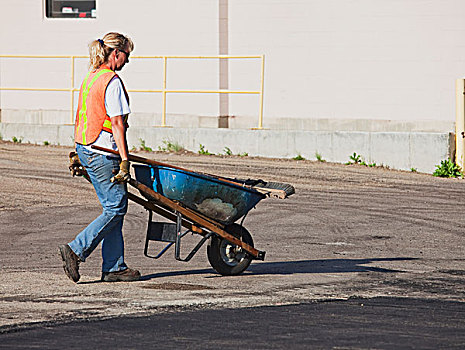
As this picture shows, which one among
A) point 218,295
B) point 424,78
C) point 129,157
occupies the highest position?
point 424,78

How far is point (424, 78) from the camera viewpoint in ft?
64.0

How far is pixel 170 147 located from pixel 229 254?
12.1m

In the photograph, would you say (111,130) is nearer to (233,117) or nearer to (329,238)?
(329,238)

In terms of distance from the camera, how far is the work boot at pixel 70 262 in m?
7.80

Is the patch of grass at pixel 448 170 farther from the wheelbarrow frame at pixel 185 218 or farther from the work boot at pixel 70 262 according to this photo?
the work boot at pixel 70 262

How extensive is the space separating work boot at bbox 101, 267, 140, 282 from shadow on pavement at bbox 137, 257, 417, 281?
0.18 metres

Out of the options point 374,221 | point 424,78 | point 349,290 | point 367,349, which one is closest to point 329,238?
point 374,221

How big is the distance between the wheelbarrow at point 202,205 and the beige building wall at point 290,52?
11649 millimetres

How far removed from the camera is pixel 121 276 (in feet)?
26.6

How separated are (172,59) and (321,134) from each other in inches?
191

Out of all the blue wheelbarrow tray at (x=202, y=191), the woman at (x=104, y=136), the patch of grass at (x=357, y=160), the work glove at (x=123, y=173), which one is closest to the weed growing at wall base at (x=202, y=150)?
the patch of grass at (x=357, y=160)

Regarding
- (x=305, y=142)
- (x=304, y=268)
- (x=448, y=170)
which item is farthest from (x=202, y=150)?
(x=304, y=268)

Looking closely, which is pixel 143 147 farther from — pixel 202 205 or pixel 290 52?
pixel 202 205

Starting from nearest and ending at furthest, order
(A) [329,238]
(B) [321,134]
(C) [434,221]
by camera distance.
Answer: (A) [329,238]
(C) [434,221]
(B) [321,134]
